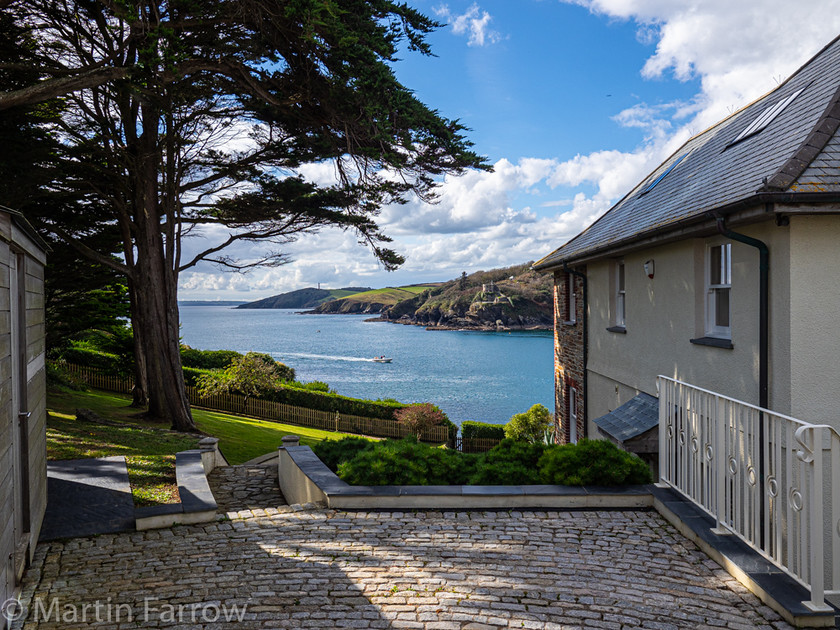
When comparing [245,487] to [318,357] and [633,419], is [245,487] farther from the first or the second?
[318,357]

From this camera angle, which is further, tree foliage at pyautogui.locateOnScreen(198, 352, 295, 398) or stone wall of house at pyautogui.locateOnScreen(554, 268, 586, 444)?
tree foliage at pyautogui.locateOnScreen(198, 352, 295, 398)

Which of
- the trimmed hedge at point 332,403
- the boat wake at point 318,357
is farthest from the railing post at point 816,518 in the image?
the boat wake at point 318,357

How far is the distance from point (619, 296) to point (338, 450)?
750cm

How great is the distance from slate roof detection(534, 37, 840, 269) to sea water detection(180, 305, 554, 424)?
25.4 m

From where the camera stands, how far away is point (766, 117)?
9742mm

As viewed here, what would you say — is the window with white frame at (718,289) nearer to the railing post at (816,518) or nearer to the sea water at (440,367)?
the railing post at (816,518)

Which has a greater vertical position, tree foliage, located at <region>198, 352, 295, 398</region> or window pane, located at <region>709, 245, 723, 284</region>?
window pane, located at <region>709, 245, 723, 284</region>

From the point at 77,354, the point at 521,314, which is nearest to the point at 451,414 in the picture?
the point at 77,354

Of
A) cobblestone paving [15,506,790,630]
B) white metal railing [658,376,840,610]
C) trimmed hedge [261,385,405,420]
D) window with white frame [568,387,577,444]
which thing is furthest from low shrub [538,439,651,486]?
trimmed hedge [261,385,405,420]

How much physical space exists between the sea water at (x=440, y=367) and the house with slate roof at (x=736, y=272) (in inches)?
954

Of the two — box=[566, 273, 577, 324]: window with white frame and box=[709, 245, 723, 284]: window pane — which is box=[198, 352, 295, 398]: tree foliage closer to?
box=[566, 273, 577, 324]: window with white frame

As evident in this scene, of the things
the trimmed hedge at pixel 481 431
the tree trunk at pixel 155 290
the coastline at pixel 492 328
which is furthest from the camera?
the coastline at pixel 492 328

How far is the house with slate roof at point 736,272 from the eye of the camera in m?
6.25

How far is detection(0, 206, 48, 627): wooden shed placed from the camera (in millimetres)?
4395
